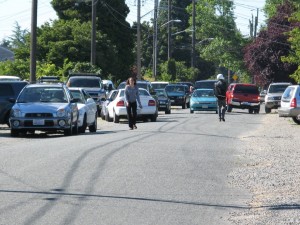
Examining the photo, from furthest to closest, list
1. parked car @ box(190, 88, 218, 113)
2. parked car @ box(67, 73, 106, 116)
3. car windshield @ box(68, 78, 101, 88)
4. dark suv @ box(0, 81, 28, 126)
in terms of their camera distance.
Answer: parked car @ box(190, 88, 218, 113) → car windshield @ box(68, 78, 101, 88) → parked car @ box(67, 73, 106, 116) → dark suv @ box(0, 81, 28, 126)

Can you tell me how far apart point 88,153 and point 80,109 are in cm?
1052

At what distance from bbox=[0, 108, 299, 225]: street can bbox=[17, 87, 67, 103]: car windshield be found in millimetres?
4783

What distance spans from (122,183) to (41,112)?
12.8 m

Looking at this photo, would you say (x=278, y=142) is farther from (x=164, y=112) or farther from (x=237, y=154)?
(x=164, y=112)

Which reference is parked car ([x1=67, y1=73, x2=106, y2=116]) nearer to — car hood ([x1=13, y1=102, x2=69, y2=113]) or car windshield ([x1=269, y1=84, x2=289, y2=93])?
car windshield ([x1=269, y1=84, x2=289, y2=93])

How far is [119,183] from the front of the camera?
14766 mm

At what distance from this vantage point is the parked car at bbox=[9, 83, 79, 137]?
89.1ft

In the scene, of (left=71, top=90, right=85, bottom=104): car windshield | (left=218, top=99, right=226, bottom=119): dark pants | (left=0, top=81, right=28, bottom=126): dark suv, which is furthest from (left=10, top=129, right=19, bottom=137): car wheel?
(left=218, top=99, right=226, bottom=119): dark pants

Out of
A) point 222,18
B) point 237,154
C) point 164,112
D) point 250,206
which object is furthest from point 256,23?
point 250,206

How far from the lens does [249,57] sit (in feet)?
284

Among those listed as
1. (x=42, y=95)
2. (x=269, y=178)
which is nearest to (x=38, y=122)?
(x=42, y=95)

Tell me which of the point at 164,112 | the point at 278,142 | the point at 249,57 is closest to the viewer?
the point at 278,142

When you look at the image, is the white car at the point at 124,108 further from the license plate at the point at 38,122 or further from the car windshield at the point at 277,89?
the car windshield at the point at 277,89

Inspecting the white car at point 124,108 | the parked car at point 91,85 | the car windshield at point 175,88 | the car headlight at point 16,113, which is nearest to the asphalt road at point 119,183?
the car headlight at point 16,113
